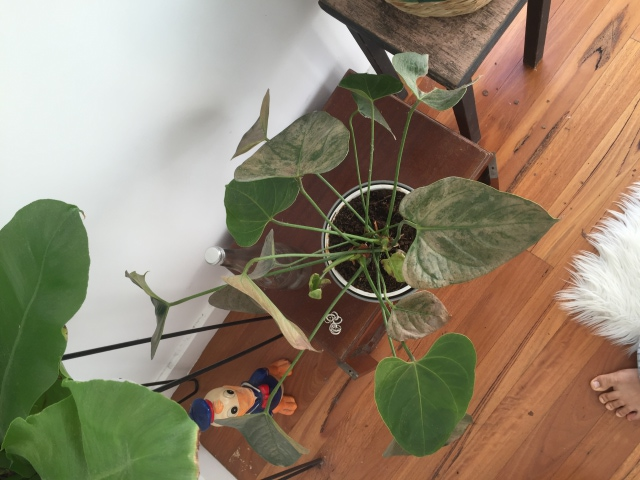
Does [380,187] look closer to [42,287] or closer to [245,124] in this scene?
[245,124]

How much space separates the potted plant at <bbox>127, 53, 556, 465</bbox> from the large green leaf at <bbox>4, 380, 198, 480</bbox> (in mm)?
159

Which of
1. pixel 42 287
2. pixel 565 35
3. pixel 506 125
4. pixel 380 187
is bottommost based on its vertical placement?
pixel 42 287

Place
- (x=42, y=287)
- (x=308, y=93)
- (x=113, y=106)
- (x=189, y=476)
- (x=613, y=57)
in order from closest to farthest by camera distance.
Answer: (x=189, y=476) < (x=42, y=287) < (x=113, y=106) < (x=308, y=93) < (x=613, y=57)

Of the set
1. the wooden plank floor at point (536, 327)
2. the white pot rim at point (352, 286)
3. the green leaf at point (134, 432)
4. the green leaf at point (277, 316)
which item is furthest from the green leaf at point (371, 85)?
Result: the wooden plank floor at point (536, 327)

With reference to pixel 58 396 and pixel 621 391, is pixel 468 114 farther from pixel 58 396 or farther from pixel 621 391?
pixel 58 396

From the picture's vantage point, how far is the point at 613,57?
4.23 feet

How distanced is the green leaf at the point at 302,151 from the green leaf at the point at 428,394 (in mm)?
258

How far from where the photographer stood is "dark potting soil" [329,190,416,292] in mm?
860

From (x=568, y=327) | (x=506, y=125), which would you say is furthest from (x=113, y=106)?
(x=568, y=327)

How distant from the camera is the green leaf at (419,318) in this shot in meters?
0.63

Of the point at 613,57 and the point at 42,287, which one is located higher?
the point at 613,57

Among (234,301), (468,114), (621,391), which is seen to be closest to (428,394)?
(234,301)

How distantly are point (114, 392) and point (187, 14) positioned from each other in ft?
1.89

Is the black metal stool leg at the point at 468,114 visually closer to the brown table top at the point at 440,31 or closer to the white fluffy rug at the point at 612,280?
the brown table top at the point at 440,31
